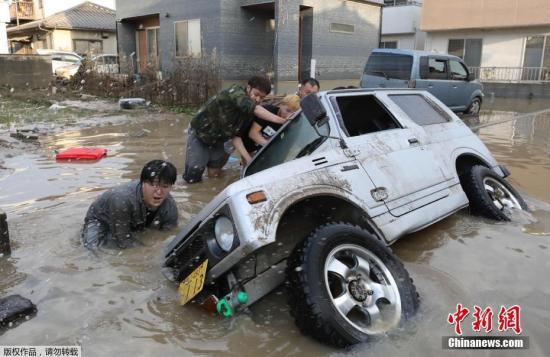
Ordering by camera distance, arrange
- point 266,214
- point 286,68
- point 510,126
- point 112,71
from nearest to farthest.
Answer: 1. point 266,214
2. point 510,126
3. point 286,68
4. point 112,71

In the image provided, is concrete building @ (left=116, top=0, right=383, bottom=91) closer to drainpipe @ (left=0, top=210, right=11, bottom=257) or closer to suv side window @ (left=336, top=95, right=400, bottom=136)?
suv side window @ (left=336, top=95, right=400, bottom=136)

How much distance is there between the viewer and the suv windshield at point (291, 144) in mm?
3658

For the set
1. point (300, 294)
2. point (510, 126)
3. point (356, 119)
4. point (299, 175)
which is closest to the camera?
point (300, 294)

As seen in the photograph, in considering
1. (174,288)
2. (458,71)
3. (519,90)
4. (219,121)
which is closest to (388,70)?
(458,71)

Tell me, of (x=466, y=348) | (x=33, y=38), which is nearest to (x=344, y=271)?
(x=466, y=348)

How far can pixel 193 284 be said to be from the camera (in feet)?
9.39

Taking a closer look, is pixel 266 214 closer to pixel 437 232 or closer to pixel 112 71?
pixel 437 232

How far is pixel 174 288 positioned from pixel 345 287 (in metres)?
1.30

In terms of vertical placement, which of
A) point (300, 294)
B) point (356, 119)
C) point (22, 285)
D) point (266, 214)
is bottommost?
point (22, 285)

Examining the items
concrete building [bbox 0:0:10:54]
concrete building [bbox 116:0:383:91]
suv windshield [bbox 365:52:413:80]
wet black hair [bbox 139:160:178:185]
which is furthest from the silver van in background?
concrete building [bbox 0:0:10:54]

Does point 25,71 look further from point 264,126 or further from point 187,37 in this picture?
point 264,126

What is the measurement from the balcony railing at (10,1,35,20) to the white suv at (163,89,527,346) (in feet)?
131

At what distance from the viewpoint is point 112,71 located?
1873cm

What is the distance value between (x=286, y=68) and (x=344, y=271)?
47.3 ft
